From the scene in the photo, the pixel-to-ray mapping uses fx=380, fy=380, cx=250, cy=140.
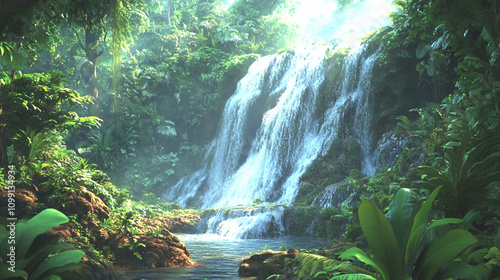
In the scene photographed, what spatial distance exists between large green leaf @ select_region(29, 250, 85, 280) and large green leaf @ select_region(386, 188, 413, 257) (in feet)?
8.56

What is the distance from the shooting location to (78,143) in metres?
22.2

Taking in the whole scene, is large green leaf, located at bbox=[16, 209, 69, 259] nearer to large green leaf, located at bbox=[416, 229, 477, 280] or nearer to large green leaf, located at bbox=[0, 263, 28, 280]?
large green leaf, located at bbox=[0, 263, 28, 280]

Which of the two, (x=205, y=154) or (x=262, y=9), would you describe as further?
(x=262, y=9)

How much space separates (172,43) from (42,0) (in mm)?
27408

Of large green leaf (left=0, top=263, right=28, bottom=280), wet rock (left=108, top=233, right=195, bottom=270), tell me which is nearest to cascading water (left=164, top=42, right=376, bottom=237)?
wet rock (left=108, top=233, right=195, bottom=270)

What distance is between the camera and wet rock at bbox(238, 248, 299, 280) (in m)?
5.72

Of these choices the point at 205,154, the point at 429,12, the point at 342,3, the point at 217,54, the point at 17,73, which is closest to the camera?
the point at 429,12

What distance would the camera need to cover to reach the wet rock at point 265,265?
5719 millimetres

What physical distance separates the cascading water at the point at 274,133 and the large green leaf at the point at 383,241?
10272 millimetres

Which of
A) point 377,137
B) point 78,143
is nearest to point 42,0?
point 377,137

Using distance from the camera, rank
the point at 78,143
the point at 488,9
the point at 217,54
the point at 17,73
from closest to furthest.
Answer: the point at 488,9 → the point at 17,73 → the point at 78,143 → the point at 217,54

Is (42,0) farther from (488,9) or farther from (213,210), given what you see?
(213,210)

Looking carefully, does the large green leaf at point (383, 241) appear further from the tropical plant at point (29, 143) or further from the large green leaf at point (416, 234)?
the tropical plant at point (29, 143)

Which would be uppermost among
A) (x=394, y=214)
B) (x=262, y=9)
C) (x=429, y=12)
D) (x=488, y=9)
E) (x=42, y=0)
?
(x=262, y=9)
